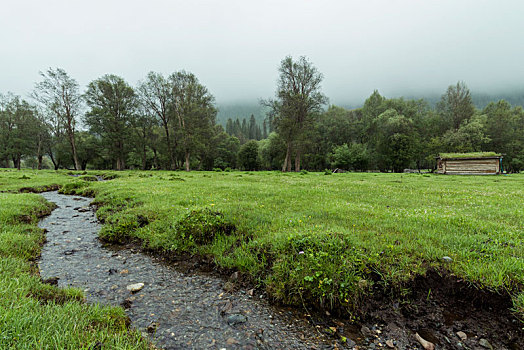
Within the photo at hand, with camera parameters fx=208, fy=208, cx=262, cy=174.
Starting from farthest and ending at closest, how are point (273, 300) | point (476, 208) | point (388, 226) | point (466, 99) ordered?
point (466, 99) → point (476, 208) → point (388, 226) → point (273, 300)

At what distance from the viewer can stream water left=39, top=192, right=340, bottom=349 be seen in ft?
11.1

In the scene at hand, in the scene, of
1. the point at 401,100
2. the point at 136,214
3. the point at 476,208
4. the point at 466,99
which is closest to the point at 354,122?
the point at 401,100

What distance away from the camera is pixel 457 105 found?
63.8 meters

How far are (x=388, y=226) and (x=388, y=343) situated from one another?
3.74 metres

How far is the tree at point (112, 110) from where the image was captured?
159ft

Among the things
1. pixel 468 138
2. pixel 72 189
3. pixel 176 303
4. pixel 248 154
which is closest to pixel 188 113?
pixel 72 189

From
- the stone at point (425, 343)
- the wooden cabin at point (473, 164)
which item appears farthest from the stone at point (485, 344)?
the wooden cabin at point (473, 164)

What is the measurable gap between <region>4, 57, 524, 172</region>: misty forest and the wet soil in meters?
40.1

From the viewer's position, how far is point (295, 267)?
4539mm

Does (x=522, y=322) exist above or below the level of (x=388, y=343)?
above

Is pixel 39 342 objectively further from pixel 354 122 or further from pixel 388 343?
pixel 354 122

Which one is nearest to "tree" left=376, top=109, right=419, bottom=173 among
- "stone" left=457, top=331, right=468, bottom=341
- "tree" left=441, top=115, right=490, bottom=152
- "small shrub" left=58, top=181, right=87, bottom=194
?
"tree" left=441, top=115, right=490, bottom=152

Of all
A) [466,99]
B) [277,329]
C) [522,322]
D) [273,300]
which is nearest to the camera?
[522,322]

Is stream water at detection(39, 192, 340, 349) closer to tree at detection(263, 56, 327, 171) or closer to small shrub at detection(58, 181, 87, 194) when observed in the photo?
small shrub at detection(58, 181, 87, 194)
